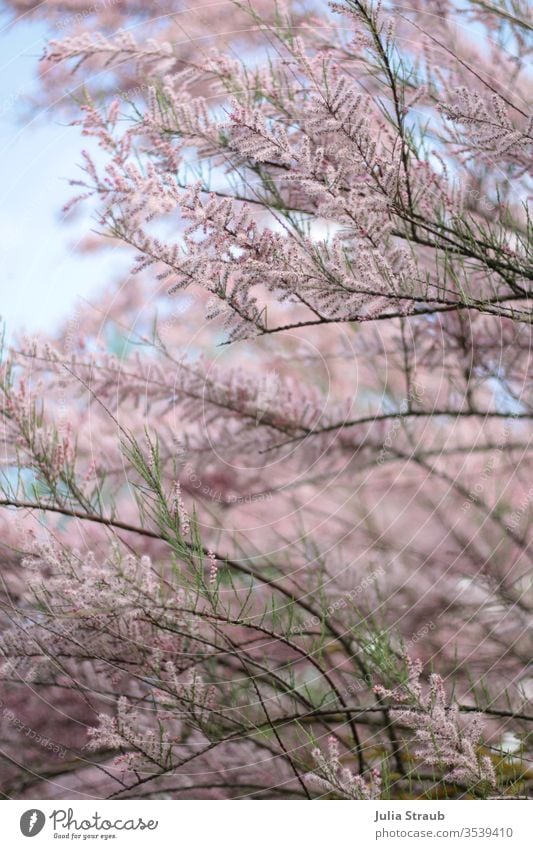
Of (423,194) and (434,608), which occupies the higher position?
(423,194)

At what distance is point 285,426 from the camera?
2.67ft

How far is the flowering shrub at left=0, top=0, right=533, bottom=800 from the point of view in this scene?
533 mm

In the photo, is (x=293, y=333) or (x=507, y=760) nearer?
(x=507, y=760)

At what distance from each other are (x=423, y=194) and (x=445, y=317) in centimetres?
21

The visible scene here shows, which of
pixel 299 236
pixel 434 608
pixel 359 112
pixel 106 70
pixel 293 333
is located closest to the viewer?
pixel 359 112

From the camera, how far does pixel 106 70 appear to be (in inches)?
28.0

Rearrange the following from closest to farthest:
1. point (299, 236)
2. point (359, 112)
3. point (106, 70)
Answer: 1. point (359, 112)
2. point (299, 236)
3. point (106, 70)

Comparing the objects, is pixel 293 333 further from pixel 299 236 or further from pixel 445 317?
pixel 299 236

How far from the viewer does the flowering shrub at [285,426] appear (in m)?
0.53

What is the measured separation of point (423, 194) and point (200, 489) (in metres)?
0.38

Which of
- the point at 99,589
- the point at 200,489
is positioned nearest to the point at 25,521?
the point at 99,589
